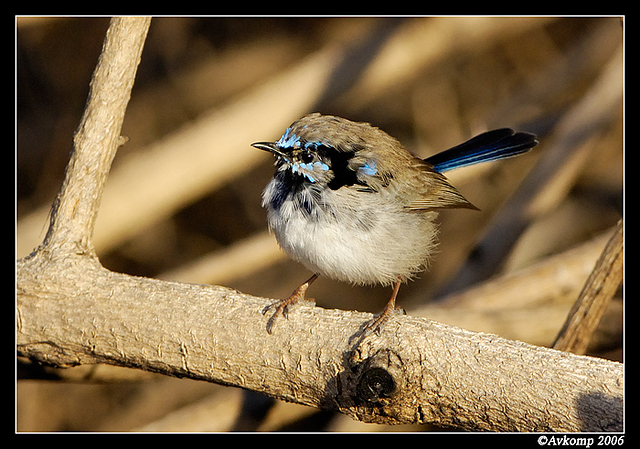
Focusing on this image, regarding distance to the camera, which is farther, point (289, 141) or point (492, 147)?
point (492, 147)

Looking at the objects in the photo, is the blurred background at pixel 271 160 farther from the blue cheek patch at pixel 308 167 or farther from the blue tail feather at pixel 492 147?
the blue cheek patch at pixel 308 167

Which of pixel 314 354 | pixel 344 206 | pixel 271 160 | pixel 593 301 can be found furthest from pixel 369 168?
pixel 271 160

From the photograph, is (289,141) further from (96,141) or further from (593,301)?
(593,301)

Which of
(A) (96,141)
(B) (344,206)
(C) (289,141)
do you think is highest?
(A) (96,141)

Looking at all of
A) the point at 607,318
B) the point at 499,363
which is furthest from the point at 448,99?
the point at 499,363

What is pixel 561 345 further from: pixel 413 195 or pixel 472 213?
pixel 472 213

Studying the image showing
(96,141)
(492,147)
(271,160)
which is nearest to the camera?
(96,141)
